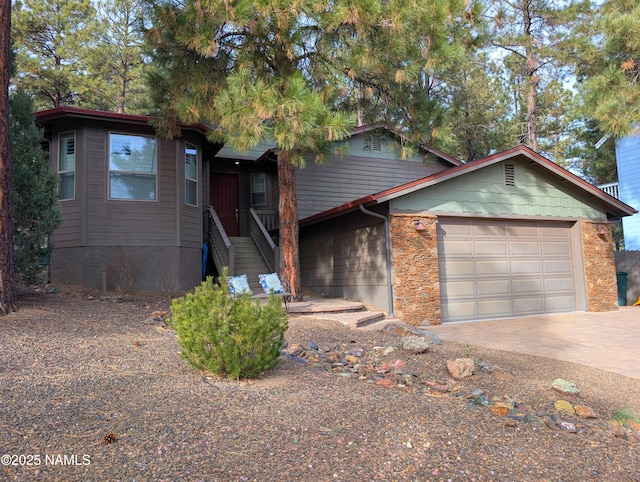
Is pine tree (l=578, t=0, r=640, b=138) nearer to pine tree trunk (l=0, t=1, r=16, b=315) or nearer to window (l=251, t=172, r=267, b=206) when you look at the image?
window (l=251, t=172, r=267, b=206)

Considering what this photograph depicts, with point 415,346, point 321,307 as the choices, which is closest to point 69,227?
point 321,307

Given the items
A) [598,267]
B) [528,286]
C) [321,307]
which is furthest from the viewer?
[598,267]

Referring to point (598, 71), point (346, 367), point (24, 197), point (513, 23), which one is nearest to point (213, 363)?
point (346, 367)

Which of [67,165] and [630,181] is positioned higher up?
[630,181]

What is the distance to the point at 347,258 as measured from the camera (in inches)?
413

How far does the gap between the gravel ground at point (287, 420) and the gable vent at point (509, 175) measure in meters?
5.86

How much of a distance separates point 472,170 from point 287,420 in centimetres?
771

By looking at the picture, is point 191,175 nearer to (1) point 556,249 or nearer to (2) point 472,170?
(2) point 472,170

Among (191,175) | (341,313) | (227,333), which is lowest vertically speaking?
(341,313)

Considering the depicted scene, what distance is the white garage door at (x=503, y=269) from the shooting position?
374 inches

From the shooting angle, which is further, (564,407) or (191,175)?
(191,175)

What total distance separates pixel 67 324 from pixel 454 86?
18.3m

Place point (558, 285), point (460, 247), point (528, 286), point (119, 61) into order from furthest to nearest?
point (119, 61), point (558, 285), point (528, 286), point (460, 247)

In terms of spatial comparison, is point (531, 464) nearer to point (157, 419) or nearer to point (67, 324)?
point (157, 419)
